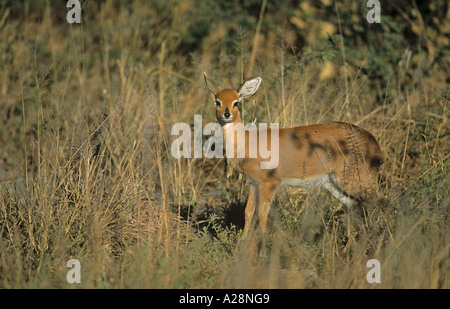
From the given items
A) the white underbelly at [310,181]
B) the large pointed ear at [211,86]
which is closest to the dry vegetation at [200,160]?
the white underbelly at [310,181]

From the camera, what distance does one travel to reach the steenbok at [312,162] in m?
5.80

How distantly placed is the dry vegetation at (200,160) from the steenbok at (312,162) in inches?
8.0

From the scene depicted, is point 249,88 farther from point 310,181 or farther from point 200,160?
point 200,160

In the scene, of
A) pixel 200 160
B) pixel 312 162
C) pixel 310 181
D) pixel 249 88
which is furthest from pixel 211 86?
pixel 310 181

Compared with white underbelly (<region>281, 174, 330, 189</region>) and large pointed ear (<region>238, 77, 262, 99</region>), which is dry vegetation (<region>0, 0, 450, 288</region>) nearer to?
white underbelly (<region>281, 174, 330, 189</region>)

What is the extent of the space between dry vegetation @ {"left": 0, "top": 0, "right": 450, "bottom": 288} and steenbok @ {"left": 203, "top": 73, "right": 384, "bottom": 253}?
0.67 feet

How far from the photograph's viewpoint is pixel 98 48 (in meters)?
11.2

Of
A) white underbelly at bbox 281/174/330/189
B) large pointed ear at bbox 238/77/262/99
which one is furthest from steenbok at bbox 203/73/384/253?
large pointed ear at bbox 238/77/262/99

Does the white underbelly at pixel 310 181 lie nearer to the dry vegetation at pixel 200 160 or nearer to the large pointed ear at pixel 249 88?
the dry vegetation at pixel 200 160

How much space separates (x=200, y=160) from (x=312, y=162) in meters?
1.99

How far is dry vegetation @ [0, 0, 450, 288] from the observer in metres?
4.61

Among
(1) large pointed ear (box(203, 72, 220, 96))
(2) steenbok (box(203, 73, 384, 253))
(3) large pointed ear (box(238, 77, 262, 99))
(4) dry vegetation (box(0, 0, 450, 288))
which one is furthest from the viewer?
(1) large pointed ear (box(203, 72, 220, 96))

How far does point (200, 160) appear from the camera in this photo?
7.52m

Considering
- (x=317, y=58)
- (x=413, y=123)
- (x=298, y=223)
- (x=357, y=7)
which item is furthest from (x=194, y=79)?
(x=298, y=223)
